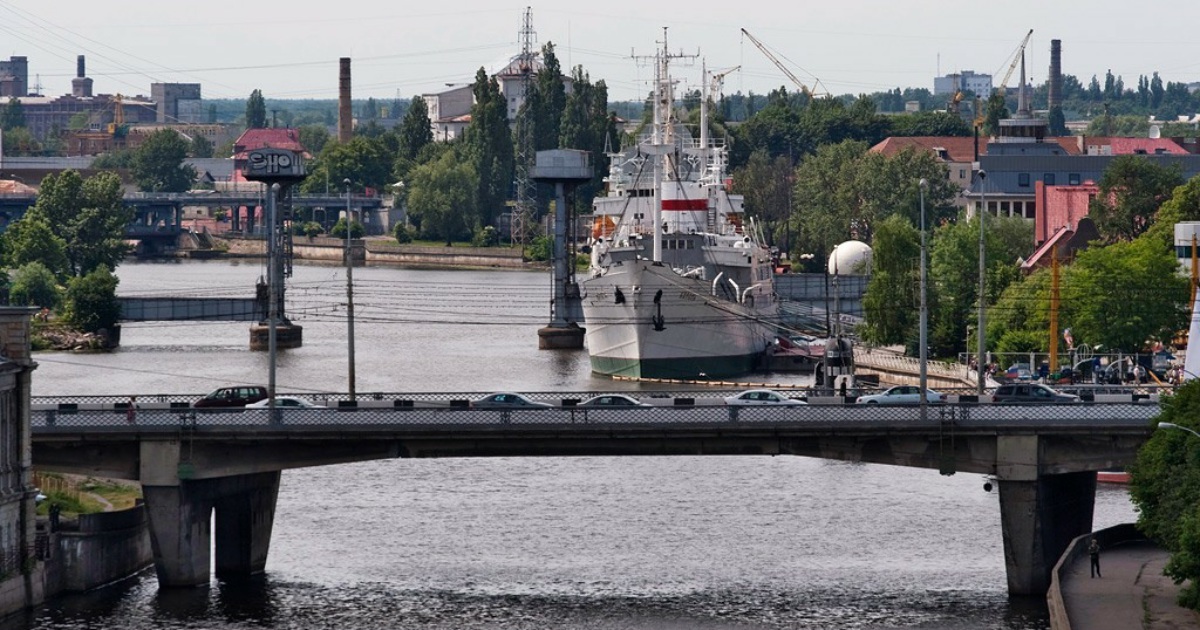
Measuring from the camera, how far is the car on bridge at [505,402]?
73688 millimetres

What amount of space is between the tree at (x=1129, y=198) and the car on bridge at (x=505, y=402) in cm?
9502

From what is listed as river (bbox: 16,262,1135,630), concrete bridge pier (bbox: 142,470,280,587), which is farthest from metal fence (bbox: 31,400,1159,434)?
A: river (bbox: 16,262,1135,630)

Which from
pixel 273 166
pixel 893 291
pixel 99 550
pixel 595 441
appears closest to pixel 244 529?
pixel 99 550

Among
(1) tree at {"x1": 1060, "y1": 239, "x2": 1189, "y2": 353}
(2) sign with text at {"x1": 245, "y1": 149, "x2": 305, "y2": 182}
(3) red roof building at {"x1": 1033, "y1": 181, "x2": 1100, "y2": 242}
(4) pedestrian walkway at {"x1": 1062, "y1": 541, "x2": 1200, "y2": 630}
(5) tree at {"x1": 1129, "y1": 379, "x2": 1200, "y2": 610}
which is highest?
(2) sign with text at {"x1": 245, "y1": 149, "x2": 305, "y2": 182}

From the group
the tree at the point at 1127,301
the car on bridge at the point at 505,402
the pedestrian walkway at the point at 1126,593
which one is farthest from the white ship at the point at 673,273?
the pedestrian walkway at the point at 1126,593

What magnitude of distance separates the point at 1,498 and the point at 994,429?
28.0 m

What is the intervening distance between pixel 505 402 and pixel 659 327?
5883 centimetres

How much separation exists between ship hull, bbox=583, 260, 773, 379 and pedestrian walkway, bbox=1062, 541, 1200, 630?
67.8 metres

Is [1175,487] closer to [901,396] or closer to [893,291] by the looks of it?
[901,396]

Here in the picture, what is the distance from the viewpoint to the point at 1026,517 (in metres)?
71.7

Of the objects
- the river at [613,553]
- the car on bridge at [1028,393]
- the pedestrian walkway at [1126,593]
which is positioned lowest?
the river at [613,553]

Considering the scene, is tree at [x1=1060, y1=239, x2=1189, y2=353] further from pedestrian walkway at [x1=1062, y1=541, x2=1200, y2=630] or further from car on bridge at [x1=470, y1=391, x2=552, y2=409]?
pedestrian walkway at [x1=1062, y1=541, x2=1200, y2=630]

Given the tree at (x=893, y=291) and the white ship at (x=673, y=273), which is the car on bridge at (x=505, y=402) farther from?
the tree at (x=893, y=291)

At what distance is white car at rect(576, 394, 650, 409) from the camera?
74.5 meters
